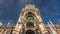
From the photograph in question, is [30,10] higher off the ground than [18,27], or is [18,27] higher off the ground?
[30,10]

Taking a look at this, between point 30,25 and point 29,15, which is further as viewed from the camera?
point 29,15

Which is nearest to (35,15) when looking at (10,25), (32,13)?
(32,13)

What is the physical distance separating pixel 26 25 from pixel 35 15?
6846mm

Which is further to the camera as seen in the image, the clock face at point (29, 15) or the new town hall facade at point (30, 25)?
the clock face at point (29, 15)

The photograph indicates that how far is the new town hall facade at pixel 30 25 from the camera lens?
47.6 m

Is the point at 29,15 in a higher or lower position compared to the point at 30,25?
higher

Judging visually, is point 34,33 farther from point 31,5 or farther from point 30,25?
point 31,5

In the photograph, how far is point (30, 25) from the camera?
5300cm

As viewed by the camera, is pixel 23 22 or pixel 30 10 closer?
pixel 23 22

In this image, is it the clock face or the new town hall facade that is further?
the clock face

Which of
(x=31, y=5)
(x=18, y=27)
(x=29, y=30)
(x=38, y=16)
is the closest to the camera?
(x=18, y=27)

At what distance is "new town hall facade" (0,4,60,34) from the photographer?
47.6 metres

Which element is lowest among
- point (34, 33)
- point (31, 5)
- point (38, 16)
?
point (34, 33)

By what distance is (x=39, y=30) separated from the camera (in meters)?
49.4
